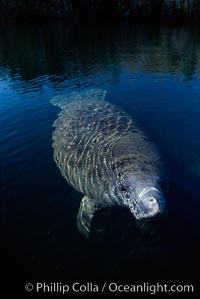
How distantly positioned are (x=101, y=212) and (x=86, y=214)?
44 centimetres

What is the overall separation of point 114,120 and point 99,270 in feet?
16.7

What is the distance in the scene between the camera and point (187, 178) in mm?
7297

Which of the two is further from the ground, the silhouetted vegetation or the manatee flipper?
the silhouetted vegetation

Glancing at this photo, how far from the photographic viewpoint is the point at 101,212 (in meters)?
6.46

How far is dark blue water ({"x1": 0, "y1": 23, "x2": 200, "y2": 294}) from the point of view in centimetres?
518

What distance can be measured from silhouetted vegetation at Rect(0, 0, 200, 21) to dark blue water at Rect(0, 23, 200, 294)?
44283mm

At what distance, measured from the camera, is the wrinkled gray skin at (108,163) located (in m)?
5.33

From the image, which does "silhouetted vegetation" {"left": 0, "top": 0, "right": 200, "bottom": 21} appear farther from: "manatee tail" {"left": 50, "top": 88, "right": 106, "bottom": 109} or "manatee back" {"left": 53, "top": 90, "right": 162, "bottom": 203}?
"manatee back" {"left": 53, "top": 90, "right": 162, "bottom": 203}

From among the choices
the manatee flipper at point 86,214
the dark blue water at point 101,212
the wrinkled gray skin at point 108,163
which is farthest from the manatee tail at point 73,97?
the manatee flipper at point 86,214

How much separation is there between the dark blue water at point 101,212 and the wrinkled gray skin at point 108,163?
0.46 metres

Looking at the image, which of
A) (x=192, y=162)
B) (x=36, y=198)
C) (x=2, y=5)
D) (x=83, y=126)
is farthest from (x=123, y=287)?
(x=2, y=5)

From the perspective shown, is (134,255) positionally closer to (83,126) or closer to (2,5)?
(83,126)

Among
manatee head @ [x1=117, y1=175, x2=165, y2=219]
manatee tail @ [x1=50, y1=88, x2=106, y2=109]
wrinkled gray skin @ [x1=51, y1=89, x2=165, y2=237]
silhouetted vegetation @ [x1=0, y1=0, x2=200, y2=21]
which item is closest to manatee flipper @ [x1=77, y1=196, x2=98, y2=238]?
wrinkled gray skin @ [x1=51, y1=89, x2=165, y2=237]

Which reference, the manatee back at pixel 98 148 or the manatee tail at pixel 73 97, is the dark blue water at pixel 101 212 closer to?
the manatee tail at pixel 73 97
